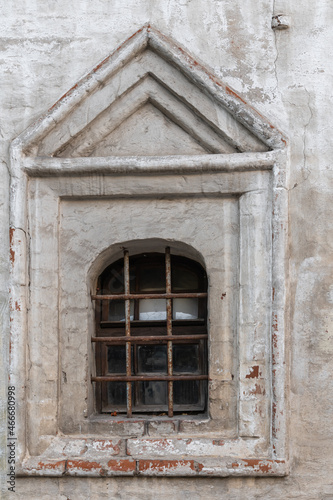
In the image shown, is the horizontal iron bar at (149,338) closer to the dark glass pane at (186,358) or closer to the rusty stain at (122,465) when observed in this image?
the dark glass pane at (186,358)

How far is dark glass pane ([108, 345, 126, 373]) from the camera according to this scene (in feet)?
11.9

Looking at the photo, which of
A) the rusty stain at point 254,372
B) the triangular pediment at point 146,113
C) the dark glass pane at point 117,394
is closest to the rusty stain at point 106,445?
the dark glass pane at point 117,394

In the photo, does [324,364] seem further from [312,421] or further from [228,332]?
[228,332]

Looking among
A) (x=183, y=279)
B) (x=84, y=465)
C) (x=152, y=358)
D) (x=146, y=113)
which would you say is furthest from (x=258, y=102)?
(x=84, y=465)

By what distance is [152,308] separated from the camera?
12.0 ft

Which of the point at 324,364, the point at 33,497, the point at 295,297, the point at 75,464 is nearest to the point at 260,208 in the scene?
the point at 295,297

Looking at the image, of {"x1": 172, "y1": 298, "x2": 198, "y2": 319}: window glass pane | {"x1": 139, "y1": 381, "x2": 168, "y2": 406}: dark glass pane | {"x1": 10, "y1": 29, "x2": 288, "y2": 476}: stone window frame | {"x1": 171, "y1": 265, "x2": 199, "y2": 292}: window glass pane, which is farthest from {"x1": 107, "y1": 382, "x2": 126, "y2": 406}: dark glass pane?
{"x1": 171, "y1": 265, "x2": 199, "y2": 292}: window glass pane

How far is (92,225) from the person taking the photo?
11.3 ft

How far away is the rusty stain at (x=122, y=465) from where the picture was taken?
3266 mm

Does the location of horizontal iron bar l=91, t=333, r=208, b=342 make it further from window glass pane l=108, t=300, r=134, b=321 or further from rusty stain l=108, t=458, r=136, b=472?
rusty stain l=108, t=458, r=136, b=472

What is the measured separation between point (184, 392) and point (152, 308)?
55 cm

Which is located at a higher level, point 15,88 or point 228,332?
point 15,88

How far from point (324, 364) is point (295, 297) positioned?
41cm

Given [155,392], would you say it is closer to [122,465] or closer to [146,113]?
[122,465]
